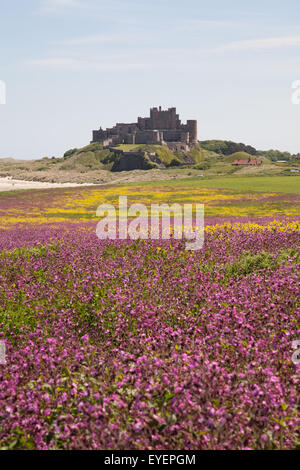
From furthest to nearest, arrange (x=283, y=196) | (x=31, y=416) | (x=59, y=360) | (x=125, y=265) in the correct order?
(x=283, y=196) → (x=125, y=265) → (x=59, y=360) → (x=31, y=416)

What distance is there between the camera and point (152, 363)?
16.4 feet

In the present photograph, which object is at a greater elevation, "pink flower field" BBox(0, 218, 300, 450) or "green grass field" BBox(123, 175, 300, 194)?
"green grass field" BBox(123, 175, 300, 194)

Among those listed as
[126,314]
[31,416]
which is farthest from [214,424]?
[126,314]

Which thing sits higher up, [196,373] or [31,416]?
[196,373]

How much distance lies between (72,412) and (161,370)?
3.36 feet

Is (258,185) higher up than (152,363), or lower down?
higher up

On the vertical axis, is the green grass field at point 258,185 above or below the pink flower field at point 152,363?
above

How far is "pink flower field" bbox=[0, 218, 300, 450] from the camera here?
13.5 feet

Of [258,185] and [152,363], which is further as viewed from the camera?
[258,185]

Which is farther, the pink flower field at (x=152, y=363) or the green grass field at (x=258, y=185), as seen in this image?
the green grass field at (x=258, y=185)

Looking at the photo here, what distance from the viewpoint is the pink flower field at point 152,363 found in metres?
4.12

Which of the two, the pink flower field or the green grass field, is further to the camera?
the green grass field

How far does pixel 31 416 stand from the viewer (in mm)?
4562

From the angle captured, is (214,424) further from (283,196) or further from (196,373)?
(283,196)
